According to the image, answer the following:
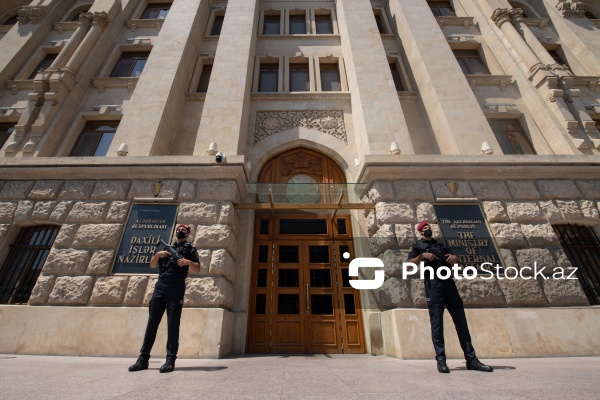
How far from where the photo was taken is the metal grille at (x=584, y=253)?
647 centimetres

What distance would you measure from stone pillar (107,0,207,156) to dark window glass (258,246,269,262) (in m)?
4.09

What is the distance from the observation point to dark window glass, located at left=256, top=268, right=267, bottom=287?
7.65 meters

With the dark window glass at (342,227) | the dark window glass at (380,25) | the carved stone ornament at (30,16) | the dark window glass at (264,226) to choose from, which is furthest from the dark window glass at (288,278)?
the carved stone ornament at (30,16)

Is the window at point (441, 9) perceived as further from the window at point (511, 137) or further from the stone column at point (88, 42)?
the stone column at point (88, 42)

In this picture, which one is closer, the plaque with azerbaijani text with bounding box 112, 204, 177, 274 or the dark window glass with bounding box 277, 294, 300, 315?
the plaque with azerbaijani text with bounding box 112, 204, 177, 274

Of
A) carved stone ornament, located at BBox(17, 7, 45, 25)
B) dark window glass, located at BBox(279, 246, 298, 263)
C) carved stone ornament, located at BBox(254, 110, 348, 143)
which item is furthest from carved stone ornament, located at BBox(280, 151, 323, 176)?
carved stone ornament, located at BBox(17, 7, 45, 25)

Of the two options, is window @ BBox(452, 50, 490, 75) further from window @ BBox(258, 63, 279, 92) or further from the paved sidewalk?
the paved sidewalk

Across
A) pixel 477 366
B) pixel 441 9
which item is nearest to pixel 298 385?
pixel 477 366

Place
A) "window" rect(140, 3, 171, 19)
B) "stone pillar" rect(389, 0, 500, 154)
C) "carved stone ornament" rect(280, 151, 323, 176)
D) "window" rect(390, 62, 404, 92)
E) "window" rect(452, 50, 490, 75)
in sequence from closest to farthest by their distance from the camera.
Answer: "stone pillar" rect(389, 0, 500, 154) < "carved stone ornament" rect(280, 151, 323, 176) < "window" rect(390, 62, 404, 92) < "window" rect(452, 50, 490, 75) < "window" rect(140, 3, 171, 19)

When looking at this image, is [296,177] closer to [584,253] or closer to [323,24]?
[584,253]

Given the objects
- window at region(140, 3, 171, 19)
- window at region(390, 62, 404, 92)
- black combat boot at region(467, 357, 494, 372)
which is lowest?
black combat boot at region(467, 357, 494, 372)

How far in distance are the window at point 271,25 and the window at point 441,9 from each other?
7923mm

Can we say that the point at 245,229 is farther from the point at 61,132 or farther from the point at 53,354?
the point at 61,132

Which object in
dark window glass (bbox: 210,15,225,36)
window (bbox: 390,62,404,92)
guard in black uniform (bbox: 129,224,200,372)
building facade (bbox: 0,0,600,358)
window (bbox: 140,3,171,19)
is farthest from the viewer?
window (bbox: 140,3,171,19)
